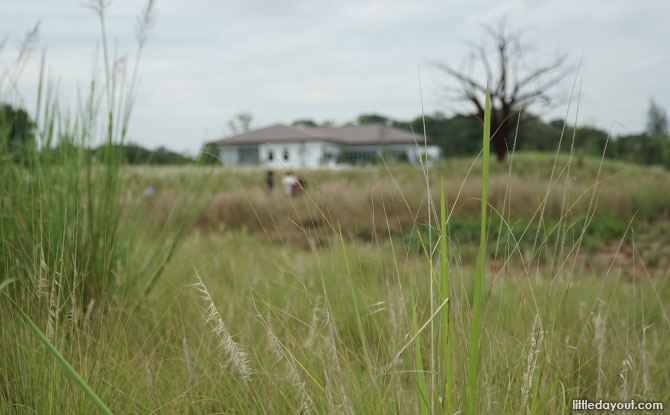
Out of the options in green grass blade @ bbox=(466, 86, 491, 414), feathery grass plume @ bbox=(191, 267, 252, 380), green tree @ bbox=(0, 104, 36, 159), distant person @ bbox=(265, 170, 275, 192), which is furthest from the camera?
distant person @ bbox=(265, 170, 275, 192)

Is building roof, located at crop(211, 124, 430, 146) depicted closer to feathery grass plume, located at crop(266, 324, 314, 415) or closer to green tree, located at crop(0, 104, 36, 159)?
green tree, located at crop(0, 104, 36, 159)

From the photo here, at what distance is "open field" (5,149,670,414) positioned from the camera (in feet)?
3.45

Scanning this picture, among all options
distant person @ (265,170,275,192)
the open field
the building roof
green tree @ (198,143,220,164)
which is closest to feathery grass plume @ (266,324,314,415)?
the open field

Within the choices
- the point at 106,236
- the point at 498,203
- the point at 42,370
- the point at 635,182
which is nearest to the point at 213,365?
the point at 42,370

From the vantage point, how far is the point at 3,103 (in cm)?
221

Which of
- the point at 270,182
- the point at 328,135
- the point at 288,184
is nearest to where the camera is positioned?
the point at 288,184

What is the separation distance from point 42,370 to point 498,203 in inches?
270

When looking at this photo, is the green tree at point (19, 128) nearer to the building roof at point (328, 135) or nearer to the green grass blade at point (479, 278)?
the green grass blade at point (479, 278)

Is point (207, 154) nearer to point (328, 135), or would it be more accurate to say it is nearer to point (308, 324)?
point (308, 324)

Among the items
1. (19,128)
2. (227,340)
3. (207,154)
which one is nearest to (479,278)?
(227,340)

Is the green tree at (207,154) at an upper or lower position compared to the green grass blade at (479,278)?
upper

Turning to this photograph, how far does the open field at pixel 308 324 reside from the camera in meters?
1.05

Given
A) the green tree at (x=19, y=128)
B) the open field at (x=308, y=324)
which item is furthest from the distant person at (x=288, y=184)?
the green tree at (x=19, y=128)

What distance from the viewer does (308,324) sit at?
4.55 feet
